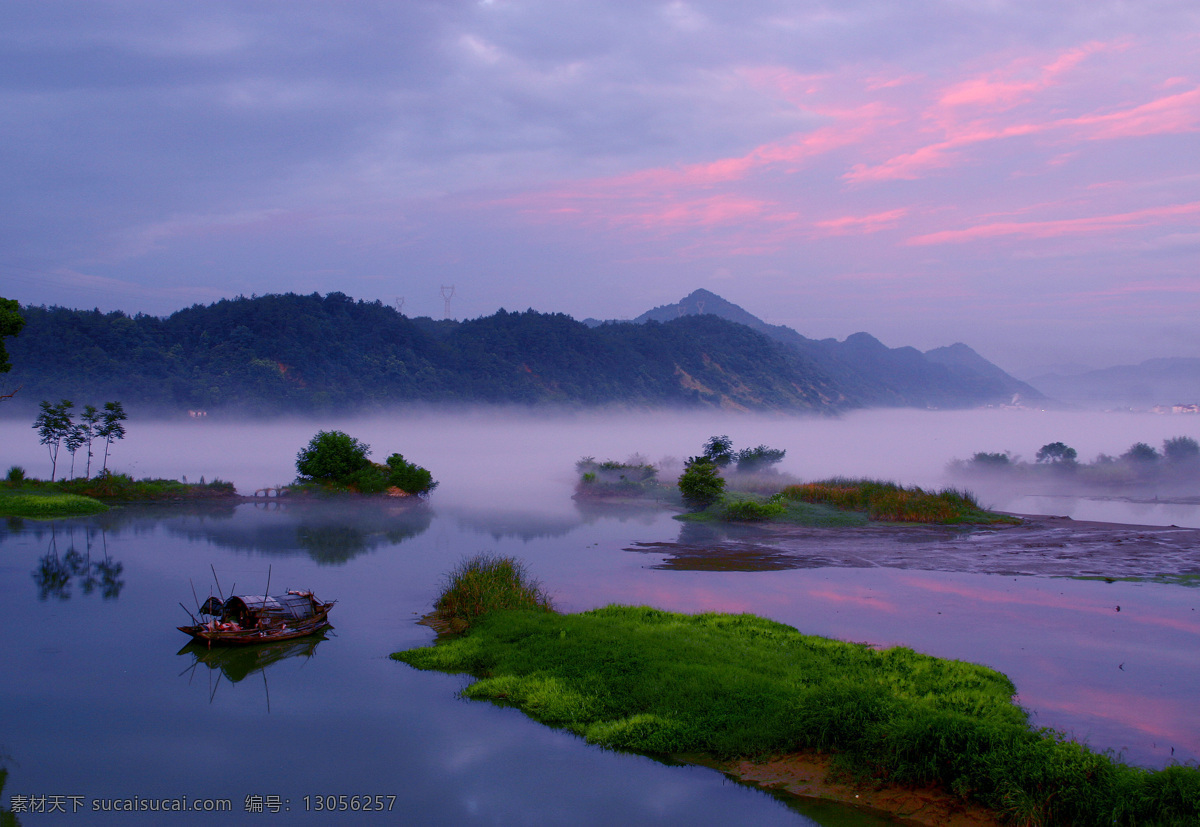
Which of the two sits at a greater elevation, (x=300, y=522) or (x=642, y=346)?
(x=642, y=346)

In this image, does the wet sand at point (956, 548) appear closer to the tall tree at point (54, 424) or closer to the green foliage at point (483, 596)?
the green foliage at point (483, 596)

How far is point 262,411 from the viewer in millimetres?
95875

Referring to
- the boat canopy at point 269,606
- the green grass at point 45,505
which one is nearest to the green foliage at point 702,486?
the boat canopy at point 269,606

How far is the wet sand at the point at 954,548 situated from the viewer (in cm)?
2375

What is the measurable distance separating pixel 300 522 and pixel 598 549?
551 inches

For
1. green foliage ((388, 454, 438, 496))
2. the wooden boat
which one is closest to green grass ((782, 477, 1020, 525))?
green foliage ((388, 454, 438, 496))

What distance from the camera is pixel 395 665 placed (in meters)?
14.5

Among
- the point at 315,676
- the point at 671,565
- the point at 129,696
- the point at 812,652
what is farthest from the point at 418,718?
the point at 671,565

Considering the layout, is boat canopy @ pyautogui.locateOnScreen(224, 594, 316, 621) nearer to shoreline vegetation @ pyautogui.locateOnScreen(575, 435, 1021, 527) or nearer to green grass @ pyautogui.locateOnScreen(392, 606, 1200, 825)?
green grass @ pyautogui.locateOnScreen(392, 606, 1200, 825)

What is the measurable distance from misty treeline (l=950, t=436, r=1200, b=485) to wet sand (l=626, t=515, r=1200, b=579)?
2388 centimetres

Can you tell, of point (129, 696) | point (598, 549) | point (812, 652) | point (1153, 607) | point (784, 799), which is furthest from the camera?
point (598, 549)

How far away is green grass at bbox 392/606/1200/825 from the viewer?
8.35m

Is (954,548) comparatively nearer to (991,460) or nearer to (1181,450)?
(991,460)

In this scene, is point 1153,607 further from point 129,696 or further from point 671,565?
point 129,696
